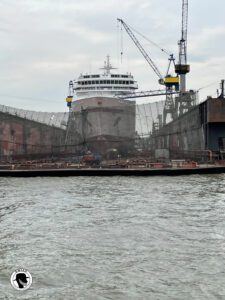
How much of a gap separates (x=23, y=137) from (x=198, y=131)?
77.6ft

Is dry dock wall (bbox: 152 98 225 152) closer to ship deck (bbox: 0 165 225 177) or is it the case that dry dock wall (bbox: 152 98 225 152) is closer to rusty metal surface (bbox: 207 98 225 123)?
rusty metal surface (bbox: 207 98 225 123)

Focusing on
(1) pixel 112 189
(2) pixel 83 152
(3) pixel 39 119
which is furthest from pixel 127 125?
(1) pixel 112 189

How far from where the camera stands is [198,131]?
153 feet

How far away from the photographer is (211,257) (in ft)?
33.5

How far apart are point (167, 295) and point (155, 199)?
1287cm

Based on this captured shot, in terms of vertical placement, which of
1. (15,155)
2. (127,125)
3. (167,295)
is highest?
(127,125)

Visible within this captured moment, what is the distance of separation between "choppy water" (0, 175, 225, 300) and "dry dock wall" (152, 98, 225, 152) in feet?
76.2

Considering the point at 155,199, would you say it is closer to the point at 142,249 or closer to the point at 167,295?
the point at 142,249

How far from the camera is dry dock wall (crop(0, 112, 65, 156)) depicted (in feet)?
174

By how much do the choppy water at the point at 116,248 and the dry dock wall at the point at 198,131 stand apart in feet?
76.2
